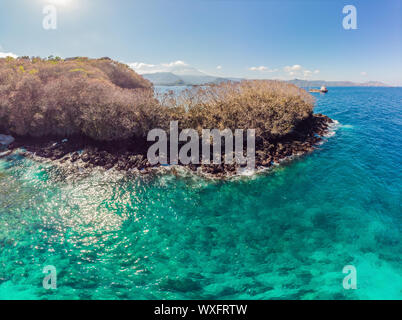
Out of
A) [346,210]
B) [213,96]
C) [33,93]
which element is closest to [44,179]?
[33,93]

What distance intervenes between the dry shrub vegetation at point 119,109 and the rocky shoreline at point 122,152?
68.3 inches

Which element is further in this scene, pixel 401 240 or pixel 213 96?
pixel 213 96

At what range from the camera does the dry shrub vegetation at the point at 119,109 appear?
3309 centimetres

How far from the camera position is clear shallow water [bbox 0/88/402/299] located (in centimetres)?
1398

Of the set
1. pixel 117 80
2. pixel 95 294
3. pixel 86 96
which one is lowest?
pixel 95 294

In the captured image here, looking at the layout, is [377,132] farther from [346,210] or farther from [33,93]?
[33,93]

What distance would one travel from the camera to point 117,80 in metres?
56.4

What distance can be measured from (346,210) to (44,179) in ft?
121
